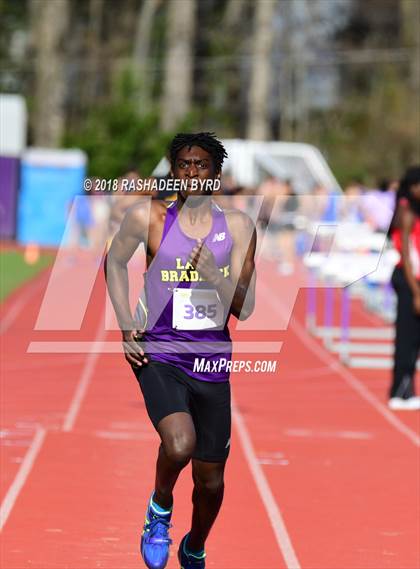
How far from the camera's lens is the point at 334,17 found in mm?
65875

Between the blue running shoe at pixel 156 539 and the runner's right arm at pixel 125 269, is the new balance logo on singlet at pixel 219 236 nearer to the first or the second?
the runner's right arm at pixel 125 269

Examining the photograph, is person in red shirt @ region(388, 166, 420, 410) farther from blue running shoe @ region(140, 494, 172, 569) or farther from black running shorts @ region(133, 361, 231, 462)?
blue running shoe @ region(140, 494, 172, 569)

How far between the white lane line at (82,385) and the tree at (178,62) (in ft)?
80.1

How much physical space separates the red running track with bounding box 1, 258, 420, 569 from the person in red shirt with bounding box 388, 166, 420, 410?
→ 297 mm

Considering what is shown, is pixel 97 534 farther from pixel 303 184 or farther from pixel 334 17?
pixel 334 17

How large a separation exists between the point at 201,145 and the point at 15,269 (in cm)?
2533

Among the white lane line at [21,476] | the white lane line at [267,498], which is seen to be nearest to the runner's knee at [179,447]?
the white lane line at [267,498]

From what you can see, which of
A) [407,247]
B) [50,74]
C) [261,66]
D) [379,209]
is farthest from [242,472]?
[261,66]

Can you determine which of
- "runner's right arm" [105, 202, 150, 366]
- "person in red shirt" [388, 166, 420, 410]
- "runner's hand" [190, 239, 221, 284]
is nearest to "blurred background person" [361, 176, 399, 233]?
"person in red shirt" [388, 166, 420, 410]

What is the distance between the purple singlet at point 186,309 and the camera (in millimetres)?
5977

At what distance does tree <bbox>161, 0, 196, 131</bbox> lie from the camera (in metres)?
42.2

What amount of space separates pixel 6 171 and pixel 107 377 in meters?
26.2

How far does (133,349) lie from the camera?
604cm

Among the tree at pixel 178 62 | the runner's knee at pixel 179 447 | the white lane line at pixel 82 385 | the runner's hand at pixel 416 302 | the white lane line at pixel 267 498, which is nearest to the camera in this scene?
the runner's knee at pixel 179 447
